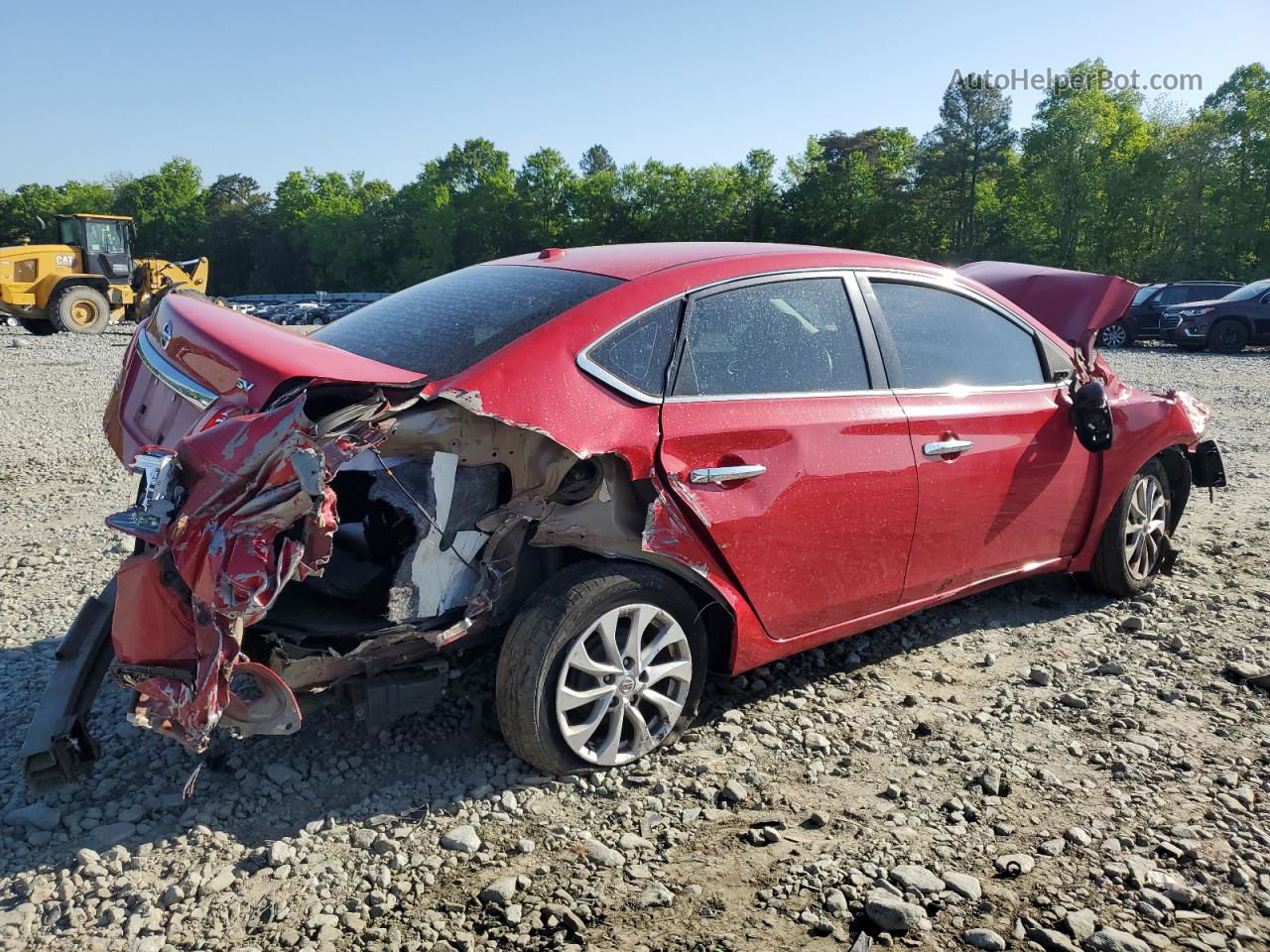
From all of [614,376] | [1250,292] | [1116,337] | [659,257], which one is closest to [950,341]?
[659,257]

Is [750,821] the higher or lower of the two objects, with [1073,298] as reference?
lower

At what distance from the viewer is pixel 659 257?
354cm

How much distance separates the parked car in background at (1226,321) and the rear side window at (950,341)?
59.2 feet

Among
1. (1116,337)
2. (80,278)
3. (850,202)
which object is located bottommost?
(1116,337)

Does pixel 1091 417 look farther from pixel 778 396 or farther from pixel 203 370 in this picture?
pixel 203 370

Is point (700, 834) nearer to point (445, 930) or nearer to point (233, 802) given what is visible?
point (445, 930)

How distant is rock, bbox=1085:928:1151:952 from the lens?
93.7 inches

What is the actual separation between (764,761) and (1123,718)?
143 centimetres

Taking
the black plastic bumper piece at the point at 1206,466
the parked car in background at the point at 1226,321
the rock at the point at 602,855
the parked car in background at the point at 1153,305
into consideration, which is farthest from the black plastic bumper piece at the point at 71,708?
the parked car in background at the point at 1153,305

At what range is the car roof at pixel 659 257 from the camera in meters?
3.43

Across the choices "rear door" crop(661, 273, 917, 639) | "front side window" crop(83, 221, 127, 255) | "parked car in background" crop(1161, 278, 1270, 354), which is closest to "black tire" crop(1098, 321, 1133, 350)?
"parked car in background" crop(1161, 278, 1270, 354)

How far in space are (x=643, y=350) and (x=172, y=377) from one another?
151 cm

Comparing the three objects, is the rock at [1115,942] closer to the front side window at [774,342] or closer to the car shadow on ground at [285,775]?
the car shadow on ground at [285,775]

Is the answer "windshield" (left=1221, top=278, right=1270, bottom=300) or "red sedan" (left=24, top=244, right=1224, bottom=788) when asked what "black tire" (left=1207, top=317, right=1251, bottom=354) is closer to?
"windshield" (left=1221, top=278, right=1270, bottom=300)
